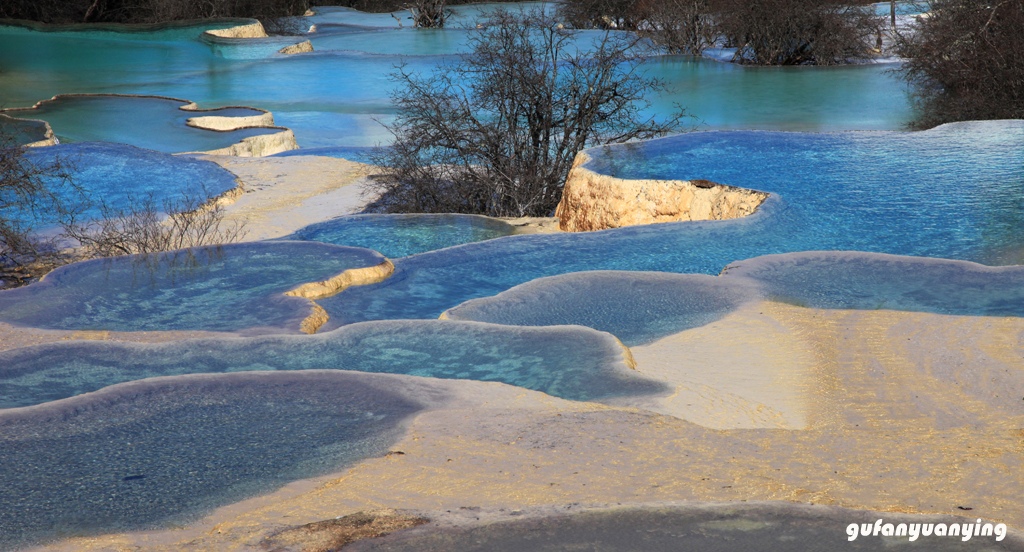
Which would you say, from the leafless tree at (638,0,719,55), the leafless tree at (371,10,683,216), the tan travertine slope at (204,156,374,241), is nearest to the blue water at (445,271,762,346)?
the tan travertine slope at (204,156,374,241)

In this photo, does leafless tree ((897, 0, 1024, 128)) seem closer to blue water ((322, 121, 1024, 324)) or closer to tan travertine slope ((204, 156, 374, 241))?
blue water ((322, 121, 1024, 324))

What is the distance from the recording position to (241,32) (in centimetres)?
2295

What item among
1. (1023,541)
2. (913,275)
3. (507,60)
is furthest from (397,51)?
(1023,541)

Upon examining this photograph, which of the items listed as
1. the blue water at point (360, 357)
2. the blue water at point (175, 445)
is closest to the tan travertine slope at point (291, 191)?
the blue water at point (360, 357)

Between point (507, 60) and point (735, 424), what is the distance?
29.7ft

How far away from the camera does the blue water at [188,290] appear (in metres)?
6.24

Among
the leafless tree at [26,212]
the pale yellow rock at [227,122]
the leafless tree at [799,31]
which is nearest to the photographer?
the leafless tree at [26,212]

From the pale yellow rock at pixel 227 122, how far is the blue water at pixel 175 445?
11661mm

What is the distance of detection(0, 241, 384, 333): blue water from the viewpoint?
20.5 feet

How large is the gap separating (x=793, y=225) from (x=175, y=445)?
5367mm

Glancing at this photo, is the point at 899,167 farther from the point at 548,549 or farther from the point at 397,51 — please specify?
the point at 397,51

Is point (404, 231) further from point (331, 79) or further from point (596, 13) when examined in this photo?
point (596, 13)

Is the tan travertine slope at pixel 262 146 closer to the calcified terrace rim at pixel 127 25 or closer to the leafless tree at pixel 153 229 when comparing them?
the leafless tree at pixel 153 229

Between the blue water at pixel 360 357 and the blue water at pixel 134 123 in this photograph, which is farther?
the blue water at pixel 134 123
